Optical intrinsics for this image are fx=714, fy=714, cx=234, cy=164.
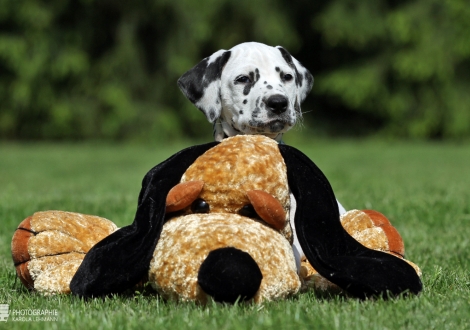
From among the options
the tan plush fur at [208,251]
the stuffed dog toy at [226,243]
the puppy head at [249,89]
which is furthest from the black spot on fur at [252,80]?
the tan plush fur at [208,251]

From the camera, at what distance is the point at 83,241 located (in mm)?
3672

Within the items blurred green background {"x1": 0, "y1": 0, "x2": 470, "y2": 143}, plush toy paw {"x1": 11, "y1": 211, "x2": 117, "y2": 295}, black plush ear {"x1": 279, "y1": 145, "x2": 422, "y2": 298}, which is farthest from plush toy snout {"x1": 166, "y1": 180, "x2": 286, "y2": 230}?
blurred green background {"x1": 0, "y1": 0, "x2": 470, "y2": 143}

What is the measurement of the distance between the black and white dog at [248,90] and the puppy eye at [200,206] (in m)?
1.06

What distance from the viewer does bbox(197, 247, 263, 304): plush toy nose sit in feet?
8.91

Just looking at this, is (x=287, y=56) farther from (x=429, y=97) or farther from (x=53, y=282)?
(x=429, y=97)

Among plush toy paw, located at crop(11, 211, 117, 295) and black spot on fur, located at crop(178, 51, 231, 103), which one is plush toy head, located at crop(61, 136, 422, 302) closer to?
plush toy paw, located at crop(11, 211, 117, 295)

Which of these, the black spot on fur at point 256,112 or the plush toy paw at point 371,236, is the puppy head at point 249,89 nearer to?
the black spot on fur at point 256,112

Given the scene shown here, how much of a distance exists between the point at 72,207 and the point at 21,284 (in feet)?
9.28

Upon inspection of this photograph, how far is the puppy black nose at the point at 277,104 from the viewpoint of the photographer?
407 centimetres

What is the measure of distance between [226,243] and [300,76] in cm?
208

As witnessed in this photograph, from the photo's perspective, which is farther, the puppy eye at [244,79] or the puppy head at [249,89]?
the puppy eye at [244,79]

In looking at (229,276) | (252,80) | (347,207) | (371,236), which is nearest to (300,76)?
(252,80)

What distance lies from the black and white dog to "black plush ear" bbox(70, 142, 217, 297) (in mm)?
1088

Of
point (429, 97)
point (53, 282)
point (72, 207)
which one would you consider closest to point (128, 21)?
point (429, 97)
